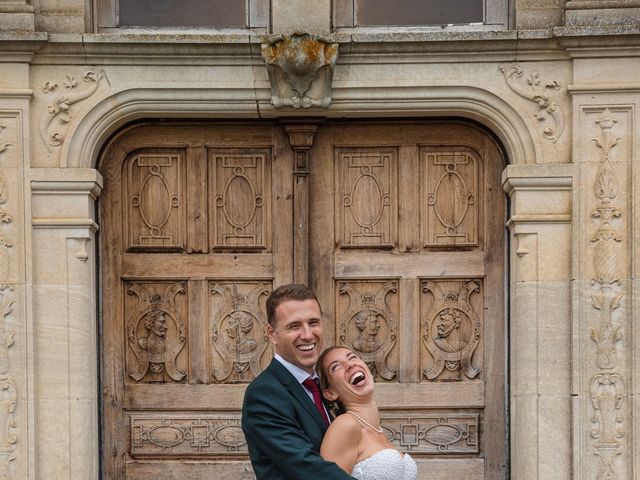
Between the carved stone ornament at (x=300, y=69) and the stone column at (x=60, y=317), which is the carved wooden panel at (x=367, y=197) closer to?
the carved stone ornament at (x=300, y=69)

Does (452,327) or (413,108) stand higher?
(413,108)

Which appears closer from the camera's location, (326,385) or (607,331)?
(326,385)

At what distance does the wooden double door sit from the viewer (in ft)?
21.4

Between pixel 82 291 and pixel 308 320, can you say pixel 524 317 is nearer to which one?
pixel 308 320

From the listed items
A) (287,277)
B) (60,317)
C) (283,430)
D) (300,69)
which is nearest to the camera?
(283,430)

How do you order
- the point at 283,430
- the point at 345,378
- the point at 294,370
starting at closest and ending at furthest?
1. the point at 283,430
2. the point at 294,370
3. the point at 345,378

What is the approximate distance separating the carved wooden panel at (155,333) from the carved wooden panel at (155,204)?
0.82 ft

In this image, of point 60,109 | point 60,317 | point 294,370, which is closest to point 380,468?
point 294,370

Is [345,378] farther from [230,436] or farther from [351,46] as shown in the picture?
[351,46]

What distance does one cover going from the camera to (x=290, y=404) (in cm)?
455

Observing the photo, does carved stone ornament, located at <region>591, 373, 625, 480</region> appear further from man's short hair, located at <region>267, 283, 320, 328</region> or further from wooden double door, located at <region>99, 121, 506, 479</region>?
man's short hair, located at <region>267, 283, 320, 328</region>

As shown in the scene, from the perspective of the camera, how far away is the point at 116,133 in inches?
255

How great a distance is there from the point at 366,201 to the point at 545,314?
1.19m

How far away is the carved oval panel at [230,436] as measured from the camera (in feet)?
21.4
